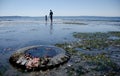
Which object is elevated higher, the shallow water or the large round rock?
the large round rock

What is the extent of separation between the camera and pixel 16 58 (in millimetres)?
9312

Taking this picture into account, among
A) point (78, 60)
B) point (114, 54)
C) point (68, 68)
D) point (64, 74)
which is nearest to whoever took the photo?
point (64, 74)

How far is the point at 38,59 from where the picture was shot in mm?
8789

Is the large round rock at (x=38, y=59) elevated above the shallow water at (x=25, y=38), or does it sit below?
above

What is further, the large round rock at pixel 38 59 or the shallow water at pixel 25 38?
the shallow water at pixel 25 38

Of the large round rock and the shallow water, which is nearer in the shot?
the large round rock

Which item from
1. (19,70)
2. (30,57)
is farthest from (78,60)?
(19,70)

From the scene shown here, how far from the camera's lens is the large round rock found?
851 centimetres

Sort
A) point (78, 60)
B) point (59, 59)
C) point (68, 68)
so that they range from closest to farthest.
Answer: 1. point (68, 68)
2. point (59, 59)
3. point (78, 60)

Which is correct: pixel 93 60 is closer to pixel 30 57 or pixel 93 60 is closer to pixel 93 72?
pixel 93 72

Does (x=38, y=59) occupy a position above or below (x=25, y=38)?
above

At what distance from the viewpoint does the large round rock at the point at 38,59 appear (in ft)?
27.9

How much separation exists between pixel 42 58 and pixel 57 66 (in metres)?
0.97

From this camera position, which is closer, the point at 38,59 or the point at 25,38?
the point at 38,59
